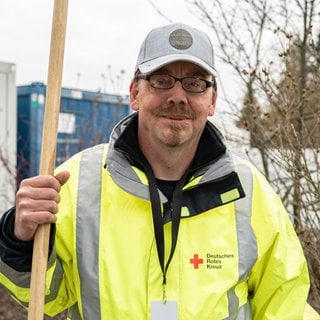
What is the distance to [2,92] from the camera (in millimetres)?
7730

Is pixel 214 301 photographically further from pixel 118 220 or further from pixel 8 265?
pixel 8 265

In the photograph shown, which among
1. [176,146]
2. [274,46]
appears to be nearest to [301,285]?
[176,146]

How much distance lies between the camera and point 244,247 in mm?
2547

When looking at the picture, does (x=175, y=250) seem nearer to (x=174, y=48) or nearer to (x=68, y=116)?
(x=174, y=48)

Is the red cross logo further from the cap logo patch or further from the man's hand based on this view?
the cap logo patch

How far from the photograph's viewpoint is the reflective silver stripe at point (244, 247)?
252 centimetres

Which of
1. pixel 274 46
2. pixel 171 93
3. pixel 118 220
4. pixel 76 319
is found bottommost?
pixel 76 319

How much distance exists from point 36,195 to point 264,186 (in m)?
0.93

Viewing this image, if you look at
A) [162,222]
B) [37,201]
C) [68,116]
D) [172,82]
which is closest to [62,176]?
[37,201]

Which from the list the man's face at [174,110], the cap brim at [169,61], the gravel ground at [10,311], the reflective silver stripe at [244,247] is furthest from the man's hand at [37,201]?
the gravel ground at [10,311]

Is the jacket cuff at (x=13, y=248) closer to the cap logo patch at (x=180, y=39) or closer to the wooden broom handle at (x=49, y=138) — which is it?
the wooden broom handle at (x=49, y=138)

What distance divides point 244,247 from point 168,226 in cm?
30

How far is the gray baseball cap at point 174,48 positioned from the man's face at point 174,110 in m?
0.04

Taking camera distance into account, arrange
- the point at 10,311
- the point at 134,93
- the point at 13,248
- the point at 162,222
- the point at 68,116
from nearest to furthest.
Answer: the point at 13,248 < the point at 162,222 < the point at 134,93 < the point at 10,311 < the point at 68,116
